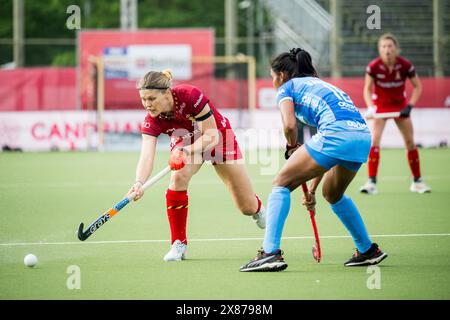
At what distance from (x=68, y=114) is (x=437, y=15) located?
33.3 feet

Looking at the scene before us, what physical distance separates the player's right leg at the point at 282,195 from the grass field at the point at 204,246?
135 millimetres

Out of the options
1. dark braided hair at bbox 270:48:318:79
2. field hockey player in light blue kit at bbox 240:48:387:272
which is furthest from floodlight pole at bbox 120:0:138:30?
field hockey player in light blue kit at bbox 240:48:387:272

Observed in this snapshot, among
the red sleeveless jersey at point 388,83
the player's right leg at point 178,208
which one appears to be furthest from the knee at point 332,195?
the red sleeveless jersey at point 388,83

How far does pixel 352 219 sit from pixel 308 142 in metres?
0.67

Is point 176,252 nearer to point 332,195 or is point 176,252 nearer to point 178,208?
point 178,208

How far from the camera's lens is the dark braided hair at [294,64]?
21.2 feet

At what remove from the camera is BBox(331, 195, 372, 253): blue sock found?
21.6ft

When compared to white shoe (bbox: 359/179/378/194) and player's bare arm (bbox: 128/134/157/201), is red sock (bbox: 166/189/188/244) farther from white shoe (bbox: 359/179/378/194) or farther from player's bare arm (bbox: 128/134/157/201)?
white shoe (bbox: 359/179/378/194)

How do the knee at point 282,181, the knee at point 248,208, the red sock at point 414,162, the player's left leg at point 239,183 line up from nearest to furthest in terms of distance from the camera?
the knee at point 282,181
the player's left leg at point 239,183
the knee at point 248,208
the red sock at point 414,162

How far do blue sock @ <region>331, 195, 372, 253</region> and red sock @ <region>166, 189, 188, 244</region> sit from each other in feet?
3.87

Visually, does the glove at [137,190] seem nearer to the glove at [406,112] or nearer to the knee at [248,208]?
the knee at [248,208]
